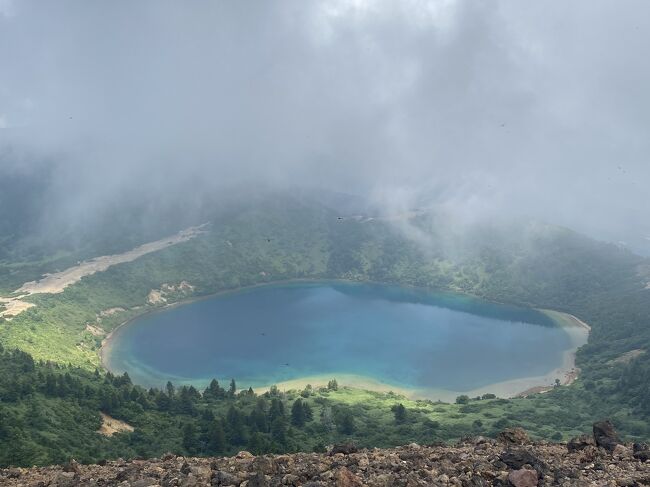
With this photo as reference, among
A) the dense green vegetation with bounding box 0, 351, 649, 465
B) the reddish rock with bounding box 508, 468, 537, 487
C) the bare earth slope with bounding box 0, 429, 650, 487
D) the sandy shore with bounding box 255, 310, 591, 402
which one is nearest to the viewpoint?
the reddish rock with bounding box 508, 468, 537, 487

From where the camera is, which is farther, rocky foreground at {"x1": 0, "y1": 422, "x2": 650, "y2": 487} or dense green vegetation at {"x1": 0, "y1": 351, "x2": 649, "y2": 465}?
dense green vegetation at {"x1": 0, "y1": 351, "x2": 649, "y2": 465}

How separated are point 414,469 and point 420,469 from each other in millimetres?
510

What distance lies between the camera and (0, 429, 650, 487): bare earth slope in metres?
24.9

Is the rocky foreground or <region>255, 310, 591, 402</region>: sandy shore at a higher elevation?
<region>255, 310, 591, 402</region>: sandy shore

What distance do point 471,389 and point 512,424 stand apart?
54.4 meters

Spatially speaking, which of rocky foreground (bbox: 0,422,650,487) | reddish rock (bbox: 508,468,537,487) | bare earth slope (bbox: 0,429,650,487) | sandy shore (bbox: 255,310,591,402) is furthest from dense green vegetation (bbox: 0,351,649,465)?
reddish rock (bbox: 508,468,537,487)

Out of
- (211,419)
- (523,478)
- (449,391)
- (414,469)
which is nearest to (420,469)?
(414,469)

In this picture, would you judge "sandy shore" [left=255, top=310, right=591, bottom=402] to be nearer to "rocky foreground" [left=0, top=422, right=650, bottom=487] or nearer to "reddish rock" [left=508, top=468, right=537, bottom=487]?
"rocky foreground" [left=0, top=422, right=650, bottom=487]

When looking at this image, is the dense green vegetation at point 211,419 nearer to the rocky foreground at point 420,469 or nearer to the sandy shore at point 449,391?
the sandy shore at point 449,391

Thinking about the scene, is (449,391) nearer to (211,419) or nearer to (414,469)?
(211,419)

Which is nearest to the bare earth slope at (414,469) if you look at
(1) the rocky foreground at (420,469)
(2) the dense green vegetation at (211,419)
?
(1) the rocky foreground at (420,469)

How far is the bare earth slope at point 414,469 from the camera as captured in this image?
2492 centimetres

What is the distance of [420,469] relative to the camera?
2706 centimetres

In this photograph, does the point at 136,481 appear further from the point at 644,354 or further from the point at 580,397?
the point at 644,354
